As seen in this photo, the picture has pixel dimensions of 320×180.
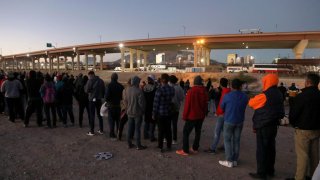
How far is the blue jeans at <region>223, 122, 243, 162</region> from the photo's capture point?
5.54 meters

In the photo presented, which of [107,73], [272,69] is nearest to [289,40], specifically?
[272,69]

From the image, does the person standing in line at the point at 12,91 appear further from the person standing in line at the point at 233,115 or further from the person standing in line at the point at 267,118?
the person standing in line at the point at 267,118

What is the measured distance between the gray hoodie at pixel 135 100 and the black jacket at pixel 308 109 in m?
3.62

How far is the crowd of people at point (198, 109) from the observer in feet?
14.8

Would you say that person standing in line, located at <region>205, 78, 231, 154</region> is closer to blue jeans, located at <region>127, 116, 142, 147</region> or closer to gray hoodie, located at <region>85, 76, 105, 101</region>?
blue jeans, located at <region>127, 116, 142, 147</region>

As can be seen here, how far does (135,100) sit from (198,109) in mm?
1647

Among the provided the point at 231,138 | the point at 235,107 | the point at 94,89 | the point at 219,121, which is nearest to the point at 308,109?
the point at 235,107

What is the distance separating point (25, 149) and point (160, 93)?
154 inches

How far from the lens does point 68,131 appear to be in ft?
28.6

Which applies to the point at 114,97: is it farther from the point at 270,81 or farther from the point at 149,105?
the point at 270,81

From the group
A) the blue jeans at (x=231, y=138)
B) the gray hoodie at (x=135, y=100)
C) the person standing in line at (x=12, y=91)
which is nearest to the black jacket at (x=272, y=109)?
the blue jeans at (x=231, y=138)

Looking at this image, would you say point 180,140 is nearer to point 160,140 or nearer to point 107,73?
point 160,140

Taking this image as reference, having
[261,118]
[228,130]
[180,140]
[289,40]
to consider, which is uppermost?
[289,40]

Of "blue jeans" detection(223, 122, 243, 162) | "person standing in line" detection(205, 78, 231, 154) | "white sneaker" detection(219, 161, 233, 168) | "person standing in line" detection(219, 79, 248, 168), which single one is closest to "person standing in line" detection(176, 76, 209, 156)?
"person standing in line" detection(205, 78, 231, 154)
